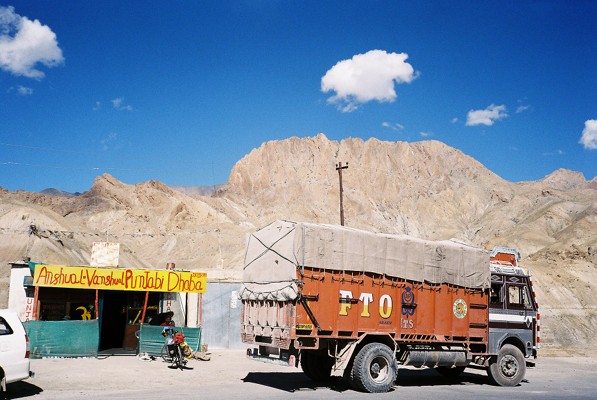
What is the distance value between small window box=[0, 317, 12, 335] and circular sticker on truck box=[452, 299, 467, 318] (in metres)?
10.3

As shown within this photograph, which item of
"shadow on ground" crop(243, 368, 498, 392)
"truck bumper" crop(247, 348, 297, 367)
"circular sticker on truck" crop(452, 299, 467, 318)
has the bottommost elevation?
"shadow on ground" crop(243, 368, 498, 392)

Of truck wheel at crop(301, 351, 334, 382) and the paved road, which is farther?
truck wheel at crop(301, 351, 334, 382)

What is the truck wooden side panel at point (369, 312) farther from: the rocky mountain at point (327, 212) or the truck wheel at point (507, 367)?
the rocky mountain at point (327, 212)

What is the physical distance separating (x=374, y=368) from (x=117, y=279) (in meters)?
11.0

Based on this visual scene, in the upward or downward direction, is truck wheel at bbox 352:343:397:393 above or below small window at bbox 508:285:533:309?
below

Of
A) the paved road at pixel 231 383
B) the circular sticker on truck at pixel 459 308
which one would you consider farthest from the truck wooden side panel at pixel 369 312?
the paved road at pixel 231 383

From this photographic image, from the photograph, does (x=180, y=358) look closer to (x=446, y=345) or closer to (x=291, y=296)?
(x=291, y=296)

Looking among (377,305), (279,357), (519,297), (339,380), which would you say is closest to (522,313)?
(519,297)

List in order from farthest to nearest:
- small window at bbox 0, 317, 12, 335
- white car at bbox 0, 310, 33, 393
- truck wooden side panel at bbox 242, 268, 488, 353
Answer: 1. truck wooden side panel at bbox 242, 268, 488, 353
2. small window at bbox 0, 317, 12, 335
3. white car at bbox 0, 310, 33, 393

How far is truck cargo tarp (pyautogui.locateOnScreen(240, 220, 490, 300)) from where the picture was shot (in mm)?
12898

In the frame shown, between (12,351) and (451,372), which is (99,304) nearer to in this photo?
(12,351)

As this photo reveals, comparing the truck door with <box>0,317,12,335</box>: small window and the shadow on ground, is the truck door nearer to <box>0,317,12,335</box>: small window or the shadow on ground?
the shadow on ground

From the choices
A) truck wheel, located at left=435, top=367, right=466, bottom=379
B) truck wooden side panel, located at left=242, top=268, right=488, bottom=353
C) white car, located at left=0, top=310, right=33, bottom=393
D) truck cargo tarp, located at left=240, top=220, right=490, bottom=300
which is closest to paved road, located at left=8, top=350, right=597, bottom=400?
truck wheel, located at left=435, top=367, right=466, bottom=379

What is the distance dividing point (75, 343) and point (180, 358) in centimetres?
428
